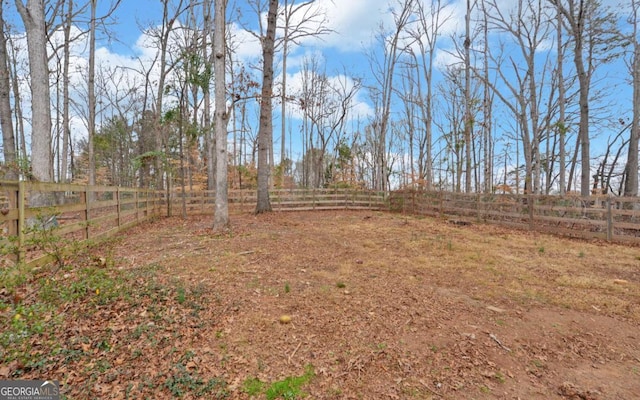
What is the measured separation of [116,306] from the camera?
8.96ft

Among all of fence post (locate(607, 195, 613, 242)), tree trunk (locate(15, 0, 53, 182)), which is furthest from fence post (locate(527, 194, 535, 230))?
tree trunk (locate(15, 0, 53, 182))

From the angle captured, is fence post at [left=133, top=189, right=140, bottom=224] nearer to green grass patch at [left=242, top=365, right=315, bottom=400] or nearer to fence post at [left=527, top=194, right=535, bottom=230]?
green grass patch at [left=242, top=365, right=315, bottom=400]

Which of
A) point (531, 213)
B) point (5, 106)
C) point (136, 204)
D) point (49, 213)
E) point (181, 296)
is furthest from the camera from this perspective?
point (136, 204)

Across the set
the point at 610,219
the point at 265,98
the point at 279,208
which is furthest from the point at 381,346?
the point at 279,208

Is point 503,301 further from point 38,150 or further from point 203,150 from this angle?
point 203,150

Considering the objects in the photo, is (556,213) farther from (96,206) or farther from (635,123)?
(96,206)

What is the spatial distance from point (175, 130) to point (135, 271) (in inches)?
484

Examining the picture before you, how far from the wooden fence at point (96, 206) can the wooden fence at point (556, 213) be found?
206 inches

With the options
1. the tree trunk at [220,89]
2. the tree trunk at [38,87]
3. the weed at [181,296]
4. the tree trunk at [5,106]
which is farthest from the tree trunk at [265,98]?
the weed at [181,296]

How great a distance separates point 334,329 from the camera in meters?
2.52

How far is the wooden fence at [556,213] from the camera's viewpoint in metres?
6.52

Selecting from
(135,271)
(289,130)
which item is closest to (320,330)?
(135,271)

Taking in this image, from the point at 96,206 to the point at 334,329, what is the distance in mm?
5253

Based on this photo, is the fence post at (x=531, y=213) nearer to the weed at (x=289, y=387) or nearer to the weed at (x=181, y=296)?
the weed at (x=289, y=387)
